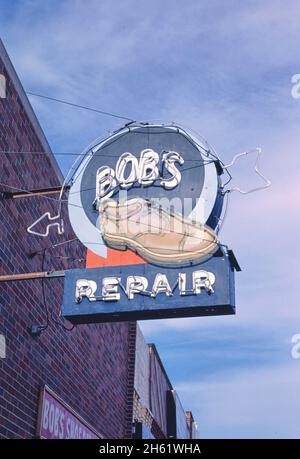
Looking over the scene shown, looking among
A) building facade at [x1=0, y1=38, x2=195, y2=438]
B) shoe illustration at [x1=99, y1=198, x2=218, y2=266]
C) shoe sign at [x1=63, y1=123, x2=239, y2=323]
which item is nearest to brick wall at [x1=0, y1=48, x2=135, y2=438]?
building facade at [x1=0, y1=38, x2=195, y2=438]

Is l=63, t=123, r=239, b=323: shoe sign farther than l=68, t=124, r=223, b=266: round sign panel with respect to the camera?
No

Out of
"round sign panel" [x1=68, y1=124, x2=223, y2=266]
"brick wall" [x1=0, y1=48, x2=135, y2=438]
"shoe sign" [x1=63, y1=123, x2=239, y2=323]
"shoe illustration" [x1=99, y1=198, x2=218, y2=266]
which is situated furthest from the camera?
"brick wall" [x1=0, y1=48, x2=135, y2=438]

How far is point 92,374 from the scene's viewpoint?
38.4 feet

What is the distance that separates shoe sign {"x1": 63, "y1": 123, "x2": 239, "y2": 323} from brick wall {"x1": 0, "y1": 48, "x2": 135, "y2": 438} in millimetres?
895

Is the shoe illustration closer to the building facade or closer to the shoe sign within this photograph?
the shoe sign

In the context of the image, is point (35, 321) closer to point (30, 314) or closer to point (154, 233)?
point (30, 314)

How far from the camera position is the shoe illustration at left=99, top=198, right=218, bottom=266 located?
7637 millimetres

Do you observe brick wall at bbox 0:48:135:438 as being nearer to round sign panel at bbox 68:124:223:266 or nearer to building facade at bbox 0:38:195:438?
building facade at bbox 0:38:195:438

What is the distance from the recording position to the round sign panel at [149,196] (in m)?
7.77

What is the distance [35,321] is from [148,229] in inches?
92.3

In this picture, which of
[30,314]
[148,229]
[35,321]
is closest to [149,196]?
[148,229]

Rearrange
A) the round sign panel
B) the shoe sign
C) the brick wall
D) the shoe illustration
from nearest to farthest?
the shoe sign, the shoe illustration, the round sign panel, the brick wall
